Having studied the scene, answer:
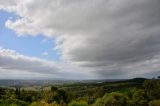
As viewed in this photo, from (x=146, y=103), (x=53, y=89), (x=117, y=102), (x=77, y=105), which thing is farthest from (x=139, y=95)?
(x=53, y=89)

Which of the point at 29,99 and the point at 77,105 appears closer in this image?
the point at 77,105

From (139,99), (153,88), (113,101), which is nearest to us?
(113,101)

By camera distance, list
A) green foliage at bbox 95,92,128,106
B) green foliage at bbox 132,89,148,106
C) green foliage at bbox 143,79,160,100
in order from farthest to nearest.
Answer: green foliage at bbox 143,79,160,100, green foliage at bbox 132,89,148,106, green foliage at bbox 95,92,128,106

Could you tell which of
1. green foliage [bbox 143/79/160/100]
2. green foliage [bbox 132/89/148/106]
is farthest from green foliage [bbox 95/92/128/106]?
green foliage [bbox 143/79/160/100]

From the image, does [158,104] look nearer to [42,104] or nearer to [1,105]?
[42,104]

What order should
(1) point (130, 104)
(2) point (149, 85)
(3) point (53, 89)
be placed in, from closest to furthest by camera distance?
(1) point (130, 104) < (3) point (53, 89) < (2) point (149, 85)

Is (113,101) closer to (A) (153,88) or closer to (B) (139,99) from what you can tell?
(B) (139,99)

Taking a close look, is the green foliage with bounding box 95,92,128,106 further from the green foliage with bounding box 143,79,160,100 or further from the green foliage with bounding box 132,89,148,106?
the green foliage with bounding box 143,79,160,100

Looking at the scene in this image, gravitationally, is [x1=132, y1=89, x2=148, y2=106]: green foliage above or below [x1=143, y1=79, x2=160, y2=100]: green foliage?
below

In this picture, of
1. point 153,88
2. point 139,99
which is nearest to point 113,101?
point 139,99

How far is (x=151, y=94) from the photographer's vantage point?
514 feet

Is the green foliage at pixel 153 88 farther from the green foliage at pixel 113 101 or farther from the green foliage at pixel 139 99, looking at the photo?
the green foliage at pixel 113 101

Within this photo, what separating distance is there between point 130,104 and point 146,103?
48.1 feet

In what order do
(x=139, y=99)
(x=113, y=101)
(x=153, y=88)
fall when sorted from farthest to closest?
(x=153, y=88) → (x=139, y=99) → (x=113, y=101)
